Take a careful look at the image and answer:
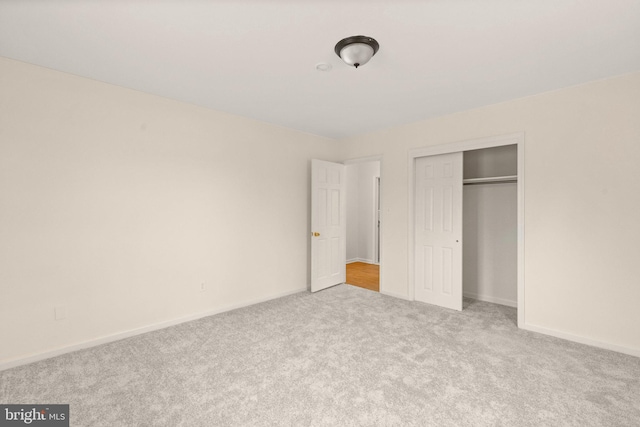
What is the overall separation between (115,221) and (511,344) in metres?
4.09

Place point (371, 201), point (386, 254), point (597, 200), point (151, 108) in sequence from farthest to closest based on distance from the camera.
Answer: point (371, 201) < point (386, 254) < point (151, 108) < point (597, 200)

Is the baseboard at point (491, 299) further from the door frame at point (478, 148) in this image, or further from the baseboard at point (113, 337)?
the baseboard at point (113, 337)

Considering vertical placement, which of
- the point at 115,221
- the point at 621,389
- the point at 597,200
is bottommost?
the point at 621,389

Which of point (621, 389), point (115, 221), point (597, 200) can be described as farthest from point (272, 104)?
point (621, 389)

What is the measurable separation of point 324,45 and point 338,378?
8.36ft

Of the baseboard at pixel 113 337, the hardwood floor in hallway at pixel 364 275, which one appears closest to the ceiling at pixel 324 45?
the baseboard at pixel 113 337

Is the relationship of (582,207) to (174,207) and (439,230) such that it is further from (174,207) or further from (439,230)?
(174,207)

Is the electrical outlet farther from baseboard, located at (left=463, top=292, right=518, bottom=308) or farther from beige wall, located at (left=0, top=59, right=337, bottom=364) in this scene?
baseboard, located at (left=463, top=292, right=518, bottom=308)

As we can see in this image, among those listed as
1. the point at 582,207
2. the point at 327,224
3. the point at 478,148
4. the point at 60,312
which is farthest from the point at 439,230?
the point at 60,312

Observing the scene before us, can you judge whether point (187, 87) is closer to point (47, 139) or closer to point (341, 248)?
point (47, 139)

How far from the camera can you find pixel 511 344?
291 cm

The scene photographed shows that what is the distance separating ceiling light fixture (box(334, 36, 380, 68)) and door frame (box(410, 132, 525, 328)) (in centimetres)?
210

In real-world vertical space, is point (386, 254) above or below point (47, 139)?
below

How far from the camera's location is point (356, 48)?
2.16 meters
